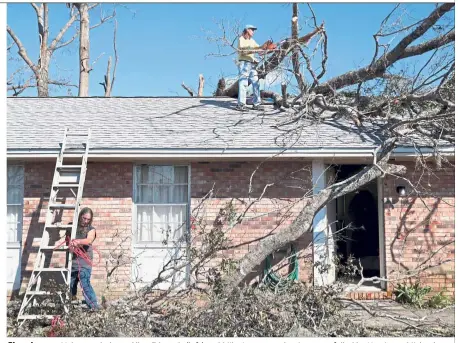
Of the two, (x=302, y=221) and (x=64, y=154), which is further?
(x=64, y=154)

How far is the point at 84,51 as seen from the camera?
77.9 feet

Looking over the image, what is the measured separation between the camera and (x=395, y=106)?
1119 centimetres

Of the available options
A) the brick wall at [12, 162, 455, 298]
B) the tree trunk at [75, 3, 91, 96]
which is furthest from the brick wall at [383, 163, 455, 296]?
the tree trunk at [75, 3, 91, 96]

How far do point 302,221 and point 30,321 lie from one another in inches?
160

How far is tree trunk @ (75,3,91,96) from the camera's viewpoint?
23.4m

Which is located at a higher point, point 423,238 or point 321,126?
point 321,126

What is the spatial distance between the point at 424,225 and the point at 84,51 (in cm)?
1674

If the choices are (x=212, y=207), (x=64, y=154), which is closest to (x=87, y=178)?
(x=64, y=154)

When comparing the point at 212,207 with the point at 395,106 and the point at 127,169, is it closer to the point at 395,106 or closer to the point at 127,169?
the point at 127,169

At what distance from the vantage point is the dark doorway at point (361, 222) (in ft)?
43.0

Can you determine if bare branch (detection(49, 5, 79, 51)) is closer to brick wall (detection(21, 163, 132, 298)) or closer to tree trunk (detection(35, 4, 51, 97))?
tree trunk (detection(35, 4, 51, 97))

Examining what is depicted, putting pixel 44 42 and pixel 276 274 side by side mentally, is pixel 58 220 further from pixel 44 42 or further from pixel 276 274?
pixel 44 42

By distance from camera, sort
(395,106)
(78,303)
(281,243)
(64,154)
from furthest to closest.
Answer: (395,106), (64,154), (281,243), (78,303)

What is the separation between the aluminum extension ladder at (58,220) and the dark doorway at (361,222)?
18.2ft
